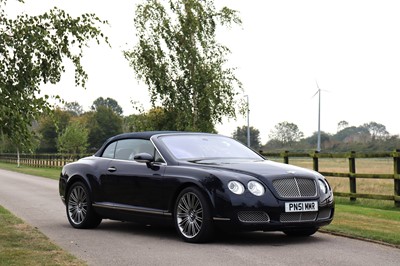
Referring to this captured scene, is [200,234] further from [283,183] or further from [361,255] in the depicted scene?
[361,255]

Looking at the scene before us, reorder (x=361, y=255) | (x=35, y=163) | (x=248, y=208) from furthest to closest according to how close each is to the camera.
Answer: (x=35, y=163), (x=248, y=208), (x=361, y=255)

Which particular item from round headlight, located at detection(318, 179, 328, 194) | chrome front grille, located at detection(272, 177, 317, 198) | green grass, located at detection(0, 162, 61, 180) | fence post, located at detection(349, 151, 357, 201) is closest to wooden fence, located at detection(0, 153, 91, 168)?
green grass, located at detection(0, 162, 61, 180)

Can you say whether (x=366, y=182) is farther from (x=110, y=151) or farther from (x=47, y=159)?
(x=47, y=159)

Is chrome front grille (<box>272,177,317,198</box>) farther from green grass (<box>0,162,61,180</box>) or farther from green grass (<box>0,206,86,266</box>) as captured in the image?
green grass (<box>0,162,61,180</box>)

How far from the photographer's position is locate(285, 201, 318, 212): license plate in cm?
861

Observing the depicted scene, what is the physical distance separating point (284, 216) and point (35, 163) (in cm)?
5418

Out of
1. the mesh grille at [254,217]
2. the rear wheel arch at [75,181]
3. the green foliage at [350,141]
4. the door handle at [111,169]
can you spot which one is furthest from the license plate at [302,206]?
the green foliage at [350,141]

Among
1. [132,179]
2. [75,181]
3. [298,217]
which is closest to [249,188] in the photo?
[298,217]

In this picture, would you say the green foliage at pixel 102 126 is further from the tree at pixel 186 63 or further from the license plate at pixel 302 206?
the license plate at pixel 302 206

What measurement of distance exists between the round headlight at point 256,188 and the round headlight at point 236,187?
0.10 m

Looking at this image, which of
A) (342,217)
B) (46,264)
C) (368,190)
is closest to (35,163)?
(368,190)

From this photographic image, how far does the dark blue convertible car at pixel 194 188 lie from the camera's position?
8.57 meters

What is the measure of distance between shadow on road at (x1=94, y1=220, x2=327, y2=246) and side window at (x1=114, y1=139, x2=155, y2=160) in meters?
1.16

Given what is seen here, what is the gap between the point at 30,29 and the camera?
10312mm
